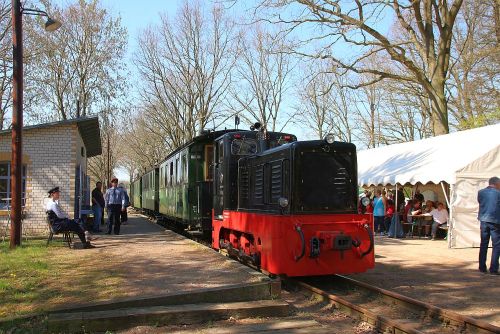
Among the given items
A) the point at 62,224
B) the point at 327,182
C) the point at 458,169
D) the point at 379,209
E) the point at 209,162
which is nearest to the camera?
the point at 327,182

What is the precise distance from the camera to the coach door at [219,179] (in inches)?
432

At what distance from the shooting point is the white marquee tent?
13562 millimetres

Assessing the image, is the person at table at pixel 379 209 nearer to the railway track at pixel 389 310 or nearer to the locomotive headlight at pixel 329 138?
the railway track at pixel 389 310

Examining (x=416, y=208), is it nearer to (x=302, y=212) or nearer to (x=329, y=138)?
(x=329, y=138)

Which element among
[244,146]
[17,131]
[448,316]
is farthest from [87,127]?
[448,316]

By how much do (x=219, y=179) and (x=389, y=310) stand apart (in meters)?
5.34

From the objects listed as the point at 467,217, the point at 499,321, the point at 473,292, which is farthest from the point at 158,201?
the point at 499,321

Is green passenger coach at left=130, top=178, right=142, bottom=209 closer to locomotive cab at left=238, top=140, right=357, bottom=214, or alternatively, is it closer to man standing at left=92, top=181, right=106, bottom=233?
man standing at left=92, top=181, right=106, bottom=233

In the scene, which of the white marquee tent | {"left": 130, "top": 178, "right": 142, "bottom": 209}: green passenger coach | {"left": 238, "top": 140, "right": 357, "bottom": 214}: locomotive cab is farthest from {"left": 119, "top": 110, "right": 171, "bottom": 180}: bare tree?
{"left": 238, "top": 140, "right": 357, "bottom": 214}: locomotive cab

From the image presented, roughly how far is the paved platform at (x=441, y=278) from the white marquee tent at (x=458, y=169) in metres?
0.75

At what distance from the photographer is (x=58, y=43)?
31750 millimetres

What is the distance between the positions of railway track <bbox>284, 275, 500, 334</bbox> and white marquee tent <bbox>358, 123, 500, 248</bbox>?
6.26 m

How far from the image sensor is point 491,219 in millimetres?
9516

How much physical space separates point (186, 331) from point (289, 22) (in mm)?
19067
